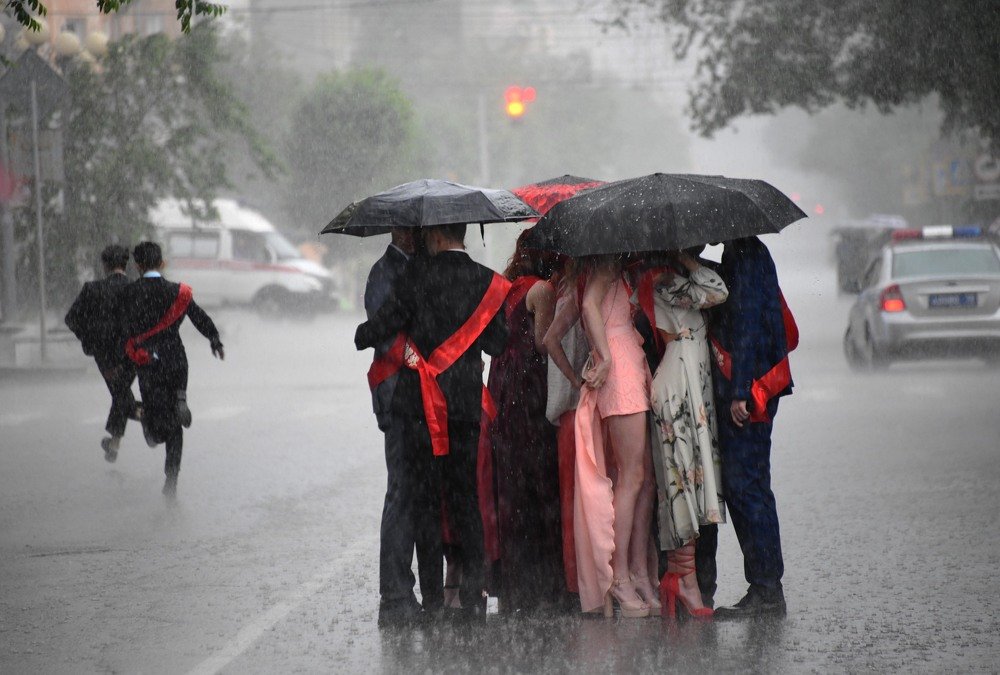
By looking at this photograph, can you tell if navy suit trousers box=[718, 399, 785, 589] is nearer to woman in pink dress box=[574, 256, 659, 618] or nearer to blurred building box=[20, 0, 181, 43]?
woman in pink dress box=[574, 256, 659, 618]

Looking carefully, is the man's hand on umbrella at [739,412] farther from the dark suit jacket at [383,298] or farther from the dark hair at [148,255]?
the dark hair at [148,255]

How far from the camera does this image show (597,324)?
670cm

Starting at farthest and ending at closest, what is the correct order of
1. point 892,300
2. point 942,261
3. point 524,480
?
point 942,261 < point 892,300 < point 524,480

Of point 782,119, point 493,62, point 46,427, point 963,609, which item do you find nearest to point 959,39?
point 46,427

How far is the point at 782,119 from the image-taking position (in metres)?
125

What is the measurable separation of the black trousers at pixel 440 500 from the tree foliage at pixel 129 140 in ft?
67.3

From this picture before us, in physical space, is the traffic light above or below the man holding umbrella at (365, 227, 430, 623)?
above

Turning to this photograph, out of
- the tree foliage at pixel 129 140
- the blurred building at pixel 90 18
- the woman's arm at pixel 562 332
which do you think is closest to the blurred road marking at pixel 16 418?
the tree foliage at pixel 129 140

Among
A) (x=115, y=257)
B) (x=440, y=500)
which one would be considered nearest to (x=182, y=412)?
(x=115, y=257)

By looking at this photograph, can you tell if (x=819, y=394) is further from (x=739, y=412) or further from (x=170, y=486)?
(x=739, y=412)

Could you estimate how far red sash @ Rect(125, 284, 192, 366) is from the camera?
1062 centimetres

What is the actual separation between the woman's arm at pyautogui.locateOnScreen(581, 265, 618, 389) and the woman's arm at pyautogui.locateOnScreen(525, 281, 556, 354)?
0.76ft

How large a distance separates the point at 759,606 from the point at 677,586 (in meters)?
0.37

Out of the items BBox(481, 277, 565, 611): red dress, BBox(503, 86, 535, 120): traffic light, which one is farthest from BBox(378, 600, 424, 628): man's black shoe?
BBox(503, 86, 535, 120): traffic light
